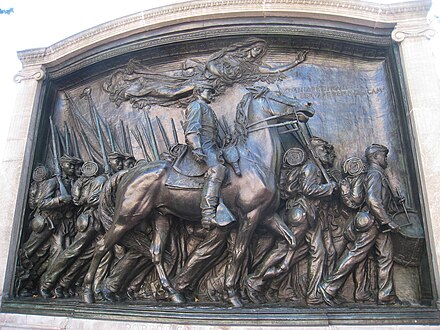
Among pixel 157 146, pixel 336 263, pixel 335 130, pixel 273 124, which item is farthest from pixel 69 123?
pixel 336 263

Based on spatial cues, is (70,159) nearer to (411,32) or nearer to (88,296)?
(88,296)

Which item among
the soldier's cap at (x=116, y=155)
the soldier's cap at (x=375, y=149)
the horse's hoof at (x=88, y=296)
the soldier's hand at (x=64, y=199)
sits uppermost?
the soldier's cap at (x=116, y=155)

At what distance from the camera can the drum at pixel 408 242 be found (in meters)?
5.91

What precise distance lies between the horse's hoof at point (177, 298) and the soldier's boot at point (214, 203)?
4.37 feet

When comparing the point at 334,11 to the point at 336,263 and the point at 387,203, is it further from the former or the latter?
the point at 336,263

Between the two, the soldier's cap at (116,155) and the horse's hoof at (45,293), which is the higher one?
the soldier's cap at (116,155)

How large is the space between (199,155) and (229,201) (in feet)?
2.73

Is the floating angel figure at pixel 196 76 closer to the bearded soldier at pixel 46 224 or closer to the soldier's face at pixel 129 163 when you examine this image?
the soldier's face at pixel 129 163

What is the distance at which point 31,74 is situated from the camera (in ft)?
28.0

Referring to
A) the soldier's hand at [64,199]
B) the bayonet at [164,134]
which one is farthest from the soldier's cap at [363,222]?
the soldier's hand at [64,199]

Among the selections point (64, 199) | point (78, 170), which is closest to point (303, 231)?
point (64, 199)

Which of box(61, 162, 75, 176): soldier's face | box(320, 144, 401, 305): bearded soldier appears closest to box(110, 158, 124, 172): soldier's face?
box(61, 162, 75, 176): soldier's face

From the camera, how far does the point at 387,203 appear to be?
6059 mm

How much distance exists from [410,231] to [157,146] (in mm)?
4556
